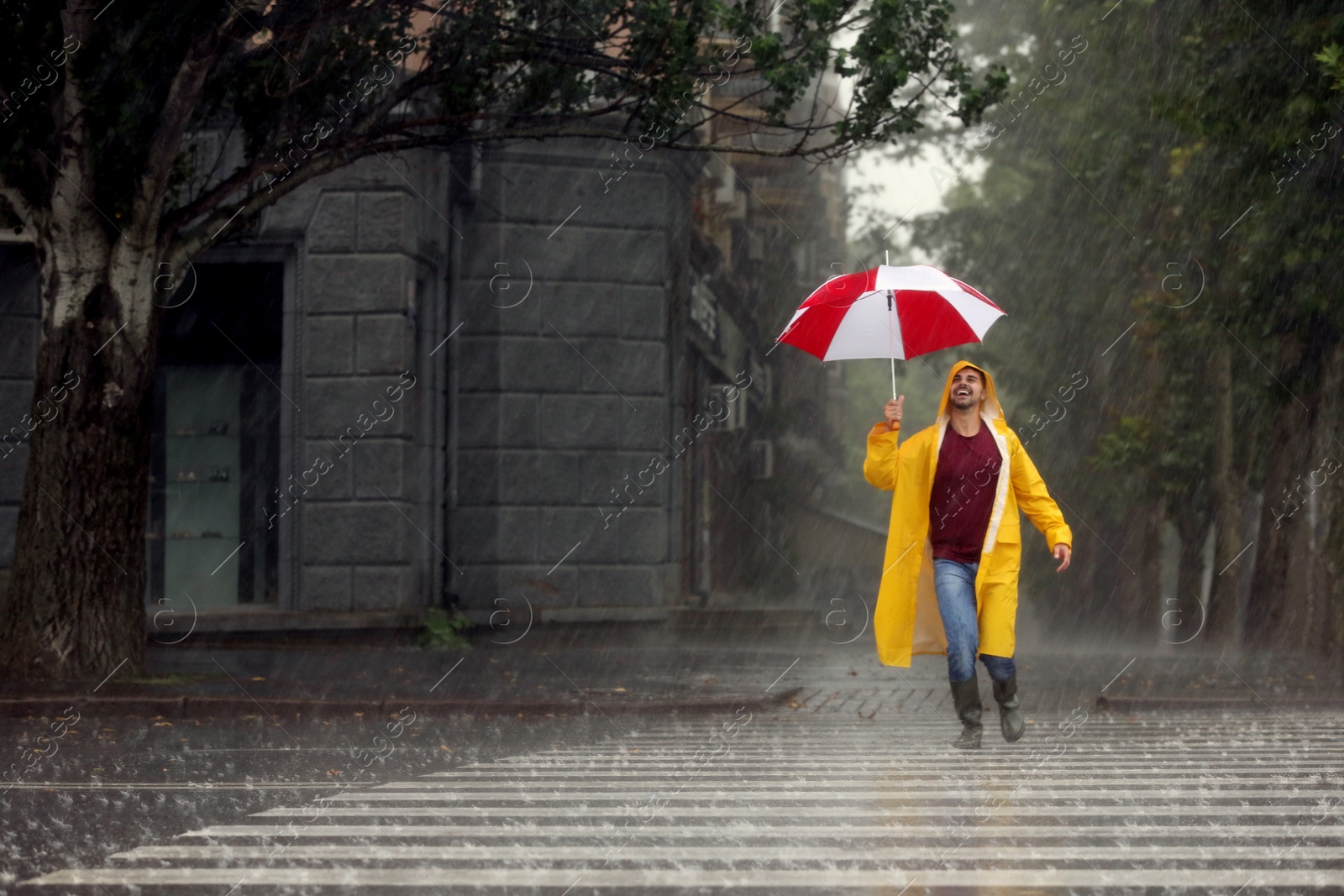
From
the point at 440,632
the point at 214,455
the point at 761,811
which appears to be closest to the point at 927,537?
the point at 761,811

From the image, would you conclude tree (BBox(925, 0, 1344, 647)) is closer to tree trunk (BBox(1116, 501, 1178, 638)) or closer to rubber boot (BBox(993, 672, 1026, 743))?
tree trunk (BBox(1116, 501, 1178, 638))

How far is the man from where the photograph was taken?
812 centimetres

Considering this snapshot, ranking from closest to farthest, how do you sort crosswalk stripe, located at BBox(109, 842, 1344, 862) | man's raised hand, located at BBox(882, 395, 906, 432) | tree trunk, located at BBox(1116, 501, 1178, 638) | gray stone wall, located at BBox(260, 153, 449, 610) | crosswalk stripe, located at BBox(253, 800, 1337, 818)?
crosswalk stripe, located at BBox(109, 842, 1344, 862) → crosswalk stripe, located at BBox(253, 800, 1337, 818) → man's raised hand, located at BBox(882, 395, 906, 432) → gray stone wall, located at BBox(260, 153, 449, 610) → tree trunk, located at BBox(1116, 501, 1178, 638)

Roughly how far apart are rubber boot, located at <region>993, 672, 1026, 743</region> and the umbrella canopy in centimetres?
172

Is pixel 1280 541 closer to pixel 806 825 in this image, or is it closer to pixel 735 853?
pixel 806 825

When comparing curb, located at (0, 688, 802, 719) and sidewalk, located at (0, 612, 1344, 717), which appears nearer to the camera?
curb, located at (0, 688, 802, 719)

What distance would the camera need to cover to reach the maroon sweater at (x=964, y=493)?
8125 millimetres

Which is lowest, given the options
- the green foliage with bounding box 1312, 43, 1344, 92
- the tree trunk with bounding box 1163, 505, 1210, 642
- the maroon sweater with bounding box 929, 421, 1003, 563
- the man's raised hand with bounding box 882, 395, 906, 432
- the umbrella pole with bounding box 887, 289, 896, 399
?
the tree trunk with bounding box 1163, 505, 1210, 642

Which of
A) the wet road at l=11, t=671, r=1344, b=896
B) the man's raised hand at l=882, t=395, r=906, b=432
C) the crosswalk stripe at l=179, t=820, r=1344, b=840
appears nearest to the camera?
the wet road at l=11, t=671, r=1344, b=896

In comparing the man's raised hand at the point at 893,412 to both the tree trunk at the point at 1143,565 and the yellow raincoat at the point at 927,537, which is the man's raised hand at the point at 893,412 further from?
the tree trunk at the point at 1143,565

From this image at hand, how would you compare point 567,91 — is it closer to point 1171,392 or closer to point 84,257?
point 84,257

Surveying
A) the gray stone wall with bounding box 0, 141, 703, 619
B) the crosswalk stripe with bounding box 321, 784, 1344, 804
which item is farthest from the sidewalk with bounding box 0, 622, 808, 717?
the crosswalk stripe with bounding box 321, 784, 1344, 804

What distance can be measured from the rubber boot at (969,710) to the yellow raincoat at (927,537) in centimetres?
21

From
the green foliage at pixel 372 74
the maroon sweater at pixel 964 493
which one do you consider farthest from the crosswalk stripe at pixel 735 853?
the green foliage at pixel 372 74
